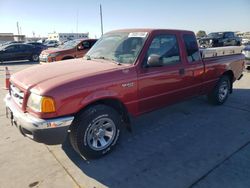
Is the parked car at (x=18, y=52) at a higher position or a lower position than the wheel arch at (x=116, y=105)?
higher

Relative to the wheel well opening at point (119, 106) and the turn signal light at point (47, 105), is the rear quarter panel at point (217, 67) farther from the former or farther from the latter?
the turn signal light at point (47, 105)

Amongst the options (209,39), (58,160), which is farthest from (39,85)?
(209,39)

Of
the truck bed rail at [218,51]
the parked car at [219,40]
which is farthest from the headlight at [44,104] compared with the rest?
the parked car at [219,40]

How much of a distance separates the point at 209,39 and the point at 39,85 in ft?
67.5

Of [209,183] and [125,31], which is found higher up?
[125,31]

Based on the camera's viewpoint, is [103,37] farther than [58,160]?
Yes

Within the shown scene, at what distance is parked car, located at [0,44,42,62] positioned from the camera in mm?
17781

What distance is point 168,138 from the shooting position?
421 cm

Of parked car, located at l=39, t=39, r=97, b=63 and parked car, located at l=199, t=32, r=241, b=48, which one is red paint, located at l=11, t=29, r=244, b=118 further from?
parked car, located at l=199, t=32, r=241, b=48

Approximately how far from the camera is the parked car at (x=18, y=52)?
17.8 meters

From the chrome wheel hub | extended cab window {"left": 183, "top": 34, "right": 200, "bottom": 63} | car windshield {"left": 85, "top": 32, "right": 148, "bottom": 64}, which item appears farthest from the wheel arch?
extended cab window {"left": 183, "top": 34, "right": 200, "bottom": 63}

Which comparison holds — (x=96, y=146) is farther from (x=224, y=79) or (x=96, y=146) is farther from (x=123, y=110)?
(x=224, y=79)

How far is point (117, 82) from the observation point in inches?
137

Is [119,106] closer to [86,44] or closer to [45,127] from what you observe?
[45,127]
